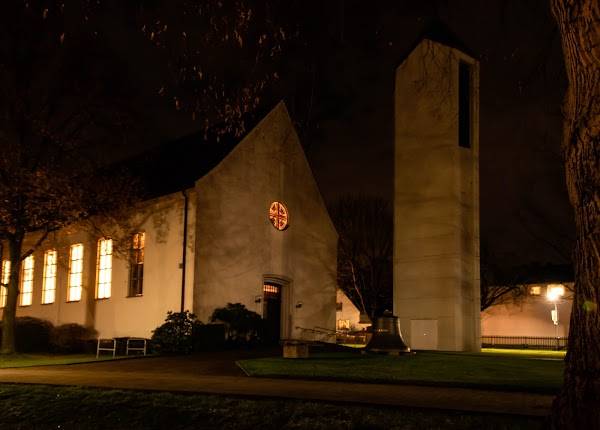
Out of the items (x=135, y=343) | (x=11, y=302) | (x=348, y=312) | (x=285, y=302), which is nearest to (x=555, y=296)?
(x=348, y=312)

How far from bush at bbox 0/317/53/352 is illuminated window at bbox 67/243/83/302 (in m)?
1.60

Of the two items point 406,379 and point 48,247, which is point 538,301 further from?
point 406,379

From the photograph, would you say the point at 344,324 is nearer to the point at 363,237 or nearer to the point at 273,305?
the point at 363,237

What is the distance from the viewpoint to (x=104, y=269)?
1111 inches

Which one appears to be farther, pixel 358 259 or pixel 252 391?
pixel 358 259

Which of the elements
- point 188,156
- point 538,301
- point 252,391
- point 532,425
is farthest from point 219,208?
point 538,301

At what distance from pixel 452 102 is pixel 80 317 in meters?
18.9

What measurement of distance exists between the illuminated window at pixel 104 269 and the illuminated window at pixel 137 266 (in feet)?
5.11

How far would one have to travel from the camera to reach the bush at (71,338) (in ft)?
88.2

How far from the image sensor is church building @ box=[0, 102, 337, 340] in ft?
82.2

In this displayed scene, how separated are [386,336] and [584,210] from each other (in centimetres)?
1531

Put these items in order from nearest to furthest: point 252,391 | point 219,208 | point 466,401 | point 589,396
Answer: point 589,396, point 466,401, point 252,391, point 219,208

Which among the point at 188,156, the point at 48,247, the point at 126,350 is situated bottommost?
the point at 126,350

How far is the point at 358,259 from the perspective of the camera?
154ft
